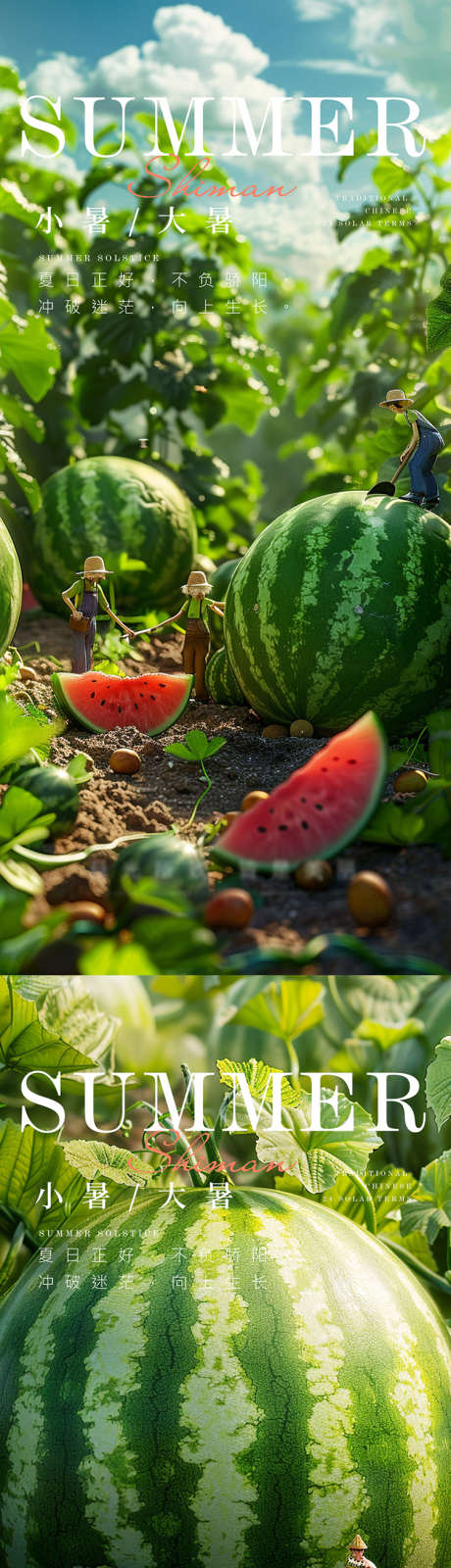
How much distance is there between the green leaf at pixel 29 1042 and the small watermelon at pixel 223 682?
1.18ft

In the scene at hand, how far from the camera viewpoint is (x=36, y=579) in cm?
150

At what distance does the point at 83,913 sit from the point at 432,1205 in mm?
677

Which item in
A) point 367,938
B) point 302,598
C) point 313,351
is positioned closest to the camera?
point 367,938

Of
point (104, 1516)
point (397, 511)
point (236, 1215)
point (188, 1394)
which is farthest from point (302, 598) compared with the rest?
point (104, 1516)

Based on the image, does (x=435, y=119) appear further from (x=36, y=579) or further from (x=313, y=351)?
(x=36, y=579)

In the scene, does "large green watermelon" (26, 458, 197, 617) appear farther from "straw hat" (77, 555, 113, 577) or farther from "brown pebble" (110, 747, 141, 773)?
"brown pebble" (110, 747, 141, 773)

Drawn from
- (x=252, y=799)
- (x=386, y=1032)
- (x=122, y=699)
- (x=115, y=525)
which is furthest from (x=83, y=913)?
(x=115, y=525)

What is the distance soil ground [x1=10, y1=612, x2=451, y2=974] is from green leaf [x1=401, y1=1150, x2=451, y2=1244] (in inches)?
20.2

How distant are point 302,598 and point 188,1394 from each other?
0.67 metres

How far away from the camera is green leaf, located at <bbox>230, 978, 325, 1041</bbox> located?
107cm

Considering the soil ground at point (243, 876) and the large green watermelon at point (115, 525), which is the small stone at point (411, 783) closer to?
the soil ground at point (243, 876)

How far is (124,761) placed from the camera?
0.90 metres

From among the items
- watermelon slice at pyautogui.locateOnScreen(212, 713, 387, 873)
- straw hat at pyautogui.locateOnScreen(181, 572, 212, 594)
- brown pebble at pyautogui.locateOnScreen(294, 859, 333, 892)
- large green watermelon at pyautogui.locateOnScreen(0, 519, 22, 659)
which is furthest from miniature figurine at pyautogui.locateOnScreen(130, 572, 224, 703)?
brown pebble at pyautogui.locateOnScreen(294, 859, 333, 892)

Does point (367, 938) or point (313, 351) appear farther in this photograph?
point (313, 351)
